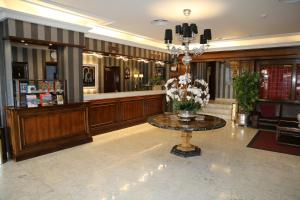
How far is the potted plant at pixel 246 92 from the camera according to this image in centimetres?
643

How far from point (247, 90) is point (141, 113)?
3.55m

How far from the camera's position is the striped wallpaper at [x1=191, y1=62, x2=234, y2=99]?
9680 millimetres

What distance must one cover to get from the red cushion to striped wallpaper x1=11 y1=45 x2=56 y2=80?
24.8 feet

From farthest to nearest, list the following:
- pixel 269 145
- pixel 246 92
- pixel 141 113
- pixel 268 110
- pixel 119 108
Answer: pixel 141 113, pixel 268 110, pixel 246 92, pixel 119 108, pixel 269 145

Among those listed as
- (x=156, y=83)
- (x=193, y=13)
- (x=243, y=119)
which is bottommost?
(x=243, y=119)

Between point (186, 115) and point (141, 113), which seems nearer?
point (186, 115)

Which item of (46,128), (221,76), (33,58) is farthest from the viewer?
(221,76)

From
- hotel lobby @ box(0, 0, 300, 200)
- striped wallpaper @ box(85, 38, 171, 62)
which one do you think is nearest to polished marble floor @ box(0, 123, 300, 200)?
hotel lobby @ box(0, 0, 300, 200)

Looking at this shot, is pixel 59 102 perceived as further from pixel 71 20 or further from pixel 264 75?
pixel 264 75

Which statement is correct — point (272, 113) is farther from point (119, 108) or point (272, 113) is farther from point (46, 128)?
point (46, 128)

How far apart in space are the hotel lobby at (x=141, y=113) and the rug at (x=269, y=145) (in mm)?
25

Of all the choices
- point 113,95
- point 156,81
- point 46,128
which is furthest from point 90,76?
point 46,128

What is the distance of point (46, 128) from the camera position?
4.15 m

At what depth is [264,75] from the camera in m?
6.98
